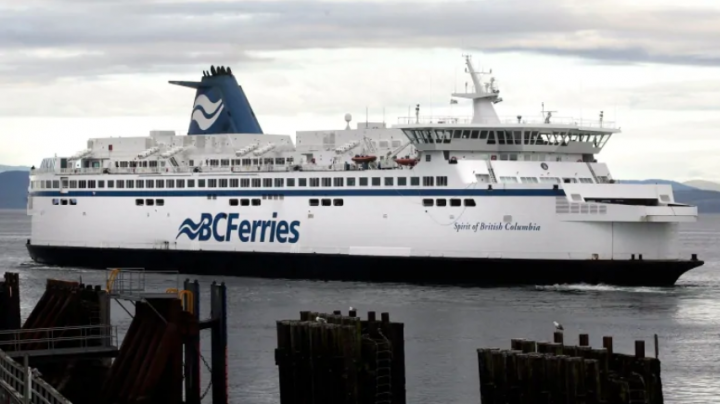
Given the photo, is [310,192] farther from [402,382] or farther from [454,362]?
[402,382]

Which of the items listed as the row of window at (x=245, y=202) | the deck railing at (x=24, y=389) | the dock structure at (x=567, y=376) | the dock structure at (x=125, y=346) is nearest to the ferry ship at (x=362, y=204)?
the row of window at (x=245, y=202)

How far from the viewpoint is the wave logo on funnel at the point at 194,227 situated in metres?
53.5

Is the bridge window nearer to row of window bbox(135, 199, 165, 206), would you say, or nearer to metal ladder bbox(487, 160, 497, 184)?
metal ladder bbox(487, 160, 497, 184)

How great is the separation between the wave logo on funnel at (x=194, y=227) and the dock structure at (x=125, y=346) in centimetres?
2601

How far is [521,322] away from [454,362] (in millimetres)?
6924

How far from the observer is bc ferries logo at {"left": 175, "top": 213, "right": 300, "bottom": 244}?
51.5m

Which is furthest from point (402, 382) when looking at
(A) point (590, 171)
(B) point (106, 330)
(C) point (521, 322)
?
(A) point (590, 171)

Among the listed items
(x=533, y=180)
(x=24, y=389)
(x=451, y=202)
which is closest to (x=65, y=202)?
(x=451, y=202)

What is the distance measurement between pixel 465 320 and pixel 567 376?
59.5 feet

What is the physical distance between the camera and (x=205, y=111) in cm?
5888

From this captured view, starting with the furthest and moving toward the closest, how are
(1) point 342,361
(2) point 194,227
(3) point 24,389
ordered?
(2) point 194,227, (1) point 342,361, (3) point 24,389

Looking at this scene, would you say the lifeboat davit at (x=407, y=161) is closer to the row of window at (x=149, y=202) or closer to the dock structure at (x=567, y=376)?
the row of window at (x=149, y=202)

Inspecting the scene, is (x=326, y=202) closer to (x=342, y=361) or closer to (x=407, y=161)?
(x=407, y=161)

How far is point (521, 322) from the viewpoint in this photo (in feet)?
121
